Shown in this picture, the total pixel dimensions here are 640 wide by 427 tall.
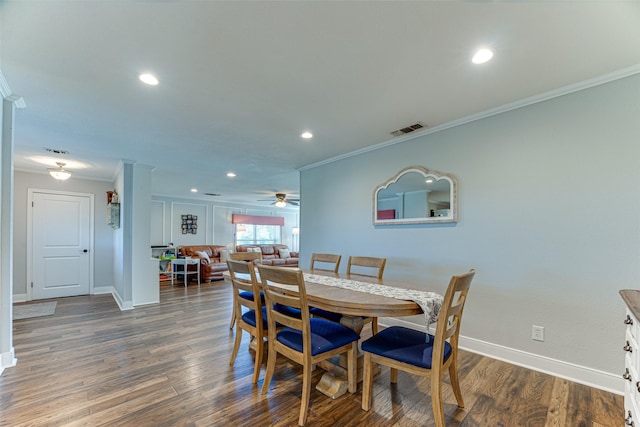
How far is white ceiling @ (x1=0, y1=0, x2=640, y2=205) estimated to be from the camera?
145 centimetres

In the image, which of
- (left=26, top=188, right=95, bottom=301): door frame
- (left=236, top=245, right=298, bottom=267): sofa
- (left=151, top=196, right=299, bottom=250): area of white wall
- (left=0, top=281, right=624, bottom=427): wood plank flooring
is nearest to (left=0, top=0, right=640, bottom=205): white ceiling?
(left=0, top=281, right=624, bottom=427): wood plank flooring

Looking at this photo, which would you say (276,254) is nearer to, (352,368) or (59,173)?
(59,173)

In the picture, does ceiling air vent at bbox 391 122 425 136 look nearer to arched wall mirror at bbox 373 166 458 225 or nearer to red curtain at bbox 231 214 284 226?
arched wall mirror at bbox 373 166 458 225

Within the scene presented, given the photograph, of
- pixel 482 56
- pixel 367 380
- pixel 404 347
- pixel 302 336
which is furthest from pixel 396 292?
pixel 482 56

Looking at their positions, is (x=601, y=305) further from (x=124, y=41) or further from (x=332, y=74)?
(x=124, y=41)

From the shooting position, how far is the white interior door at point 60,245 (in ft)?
16.5

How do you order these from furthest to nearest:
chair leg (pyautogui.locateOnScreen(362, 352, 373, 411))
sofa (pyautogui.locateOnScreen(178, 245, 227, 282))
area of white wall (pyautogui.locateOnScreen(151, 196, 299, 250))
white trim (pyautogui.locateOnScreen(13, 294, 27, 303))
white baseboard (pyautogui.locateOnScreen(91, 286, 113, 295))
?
area of white wall (pyautogui.locateOnScreen(151, 196, 299, 250)), sofa (pyautogui.locateOnScreen(178, 245, 227, 282)), white baseboard (pyautogui.locateOnScreen(91, 286, 113, 295)), white trim (pyautogui.locateOnScreen(13, 294, 27, 303)), chair leg (pyautogui.locateOnScreen(362, 352, 373, 411))

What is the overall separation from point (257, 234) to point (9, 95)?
26.9 ft

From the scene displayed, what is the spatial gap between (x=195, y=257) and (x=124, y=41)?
6652 millimetres

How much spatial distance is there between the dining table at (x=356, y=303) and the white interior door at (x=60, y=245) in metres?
5.42

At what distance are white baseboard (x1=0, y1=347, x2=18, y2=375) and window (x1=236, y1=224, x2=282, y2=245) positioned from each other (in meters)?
Answer: 7.21

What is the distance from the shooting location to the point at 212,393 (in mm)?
2033

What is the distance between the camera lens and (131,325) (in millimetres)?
3545

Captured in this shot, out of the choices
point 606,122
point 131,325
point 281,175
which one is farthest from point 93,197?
point 606,122
